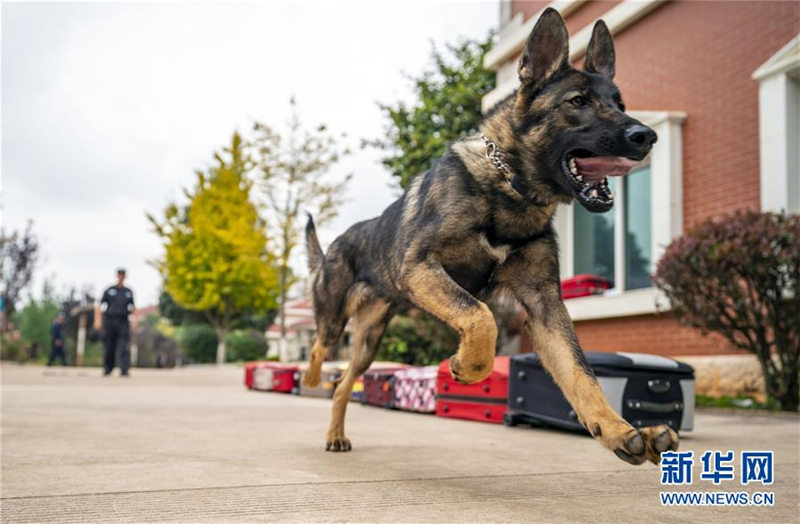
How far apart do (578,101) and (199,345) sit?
30425 mm

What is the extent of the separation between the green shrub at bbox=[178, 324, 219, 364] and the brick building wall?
2338 centimetres

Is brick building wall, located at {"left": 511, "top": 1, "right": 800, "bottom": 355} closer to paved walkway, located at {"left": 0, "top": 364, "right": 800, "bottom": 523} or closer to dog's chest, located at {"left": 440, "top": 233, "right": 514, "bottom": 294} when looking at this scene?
paved walkway, located at {"left": 0, "top": 364, "right": 800, "bottom": 523}

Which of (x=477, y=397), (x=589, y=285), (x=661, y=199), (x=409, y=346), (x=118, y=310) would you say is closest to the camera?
(x=477, y=397)

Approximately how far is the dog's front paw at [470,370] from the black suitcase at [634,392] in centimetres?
243

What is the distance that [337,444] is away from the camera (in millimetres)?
4434

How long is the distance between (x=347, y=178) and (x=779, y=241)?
58.9ft

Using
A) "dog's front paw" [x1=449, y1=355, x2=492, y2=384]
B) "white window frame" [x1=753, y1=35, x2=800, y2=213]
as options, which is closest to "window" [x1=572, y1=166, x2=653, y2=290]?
"white window frame" [x1=753, y1=35, x2=800, y2=213]

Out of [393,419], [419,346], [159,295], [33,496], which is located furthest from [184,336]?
[33,496]

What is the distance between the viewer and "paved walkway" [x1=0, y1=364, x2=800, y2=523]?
106 inches

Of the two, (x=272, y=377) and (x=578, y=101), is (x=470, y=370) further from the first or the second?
(x=272, y=377)

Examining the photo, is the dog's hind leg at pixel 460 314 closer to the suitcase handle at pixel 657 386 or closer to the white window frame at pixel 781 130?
the suitcase handle at pixel 657 386

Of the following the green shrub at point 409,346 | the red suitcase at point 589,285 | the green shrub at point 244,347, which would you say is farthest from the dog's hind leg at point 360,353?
the green shrub at point 244,347

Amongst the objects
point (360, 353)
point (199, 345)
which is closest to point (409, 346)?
point (360, 353)

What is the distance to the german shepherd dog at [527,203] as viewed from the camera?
3025 mm
